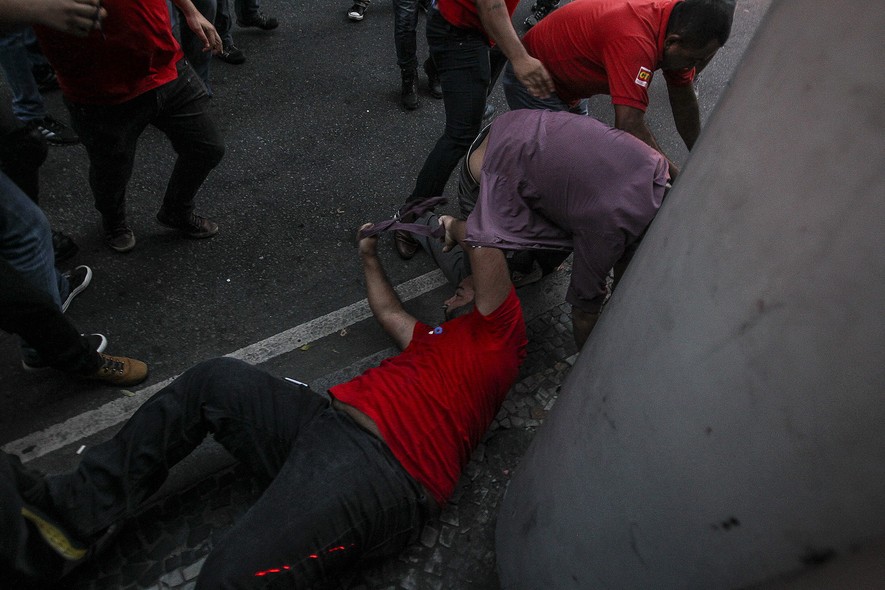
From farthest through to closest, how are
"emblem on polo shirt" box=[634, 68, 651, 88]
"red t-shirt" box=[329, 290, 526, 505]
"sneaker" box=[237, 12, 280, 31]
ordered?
1. "sneaker" box=[237, 12, 280, 31]
2. "emblem on polo shirt" box=[634, 68, 651, 88]
3. "red t-shirt" box=[329, 290, 526, 505]

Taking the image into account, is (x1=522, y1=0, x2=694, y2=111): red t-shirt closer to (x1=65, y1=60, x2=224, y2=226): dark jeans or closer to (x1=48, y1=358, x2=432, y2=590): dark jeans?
(x1=65, y1=60, x2=224, y2=226): dark jeans

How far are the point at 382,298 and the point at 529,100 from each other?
4.21ft

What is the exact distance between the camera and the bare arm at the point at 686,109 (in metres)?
3.08

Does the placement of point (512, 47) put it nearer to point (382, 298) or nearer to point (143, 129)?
point (382, 298)

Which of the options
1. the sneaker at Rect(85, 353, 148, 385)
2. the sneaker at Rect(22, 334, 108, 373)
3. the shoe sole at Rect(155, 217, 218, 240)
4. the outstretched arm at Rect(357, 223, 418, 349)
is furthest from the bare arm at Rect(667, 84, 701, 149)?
the sneaker at Rect(22, 334, 108, 373)

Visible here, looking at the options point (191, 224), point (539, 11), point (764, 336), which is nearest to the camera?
point (764, 336)

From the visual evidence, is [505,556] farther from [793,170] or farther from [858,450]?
[793,170]

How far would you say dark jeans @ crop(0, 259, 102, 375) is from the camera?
2107 mm

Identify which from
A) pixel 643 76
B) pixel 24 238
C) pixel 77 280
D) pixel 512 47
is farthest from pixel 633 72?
pixel 77 280

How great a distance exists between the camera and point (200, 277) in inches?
126

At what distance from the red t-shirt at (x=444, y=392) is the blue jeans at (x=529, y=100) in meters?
1.33

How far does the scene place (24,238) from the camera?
2.29 metres

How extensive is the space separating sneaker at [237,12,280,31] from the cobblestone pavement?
3795 millimetres

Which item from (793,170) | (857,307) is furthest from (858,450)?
(793,170)
